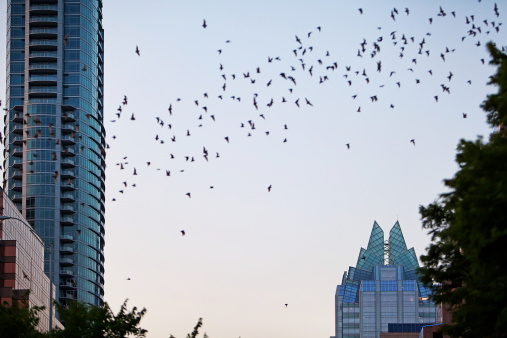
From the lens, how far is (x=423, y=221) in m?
48.5

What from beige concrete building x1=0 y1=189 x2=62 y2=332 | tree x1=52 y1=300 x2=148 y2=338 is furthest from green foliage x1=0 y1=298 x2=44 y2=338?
beige concrete building x1=0 y1=189 x2=62 y2=332

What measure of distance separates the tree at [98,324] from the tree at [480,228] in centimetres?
1394

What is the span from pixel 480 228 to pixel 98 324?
2288cm

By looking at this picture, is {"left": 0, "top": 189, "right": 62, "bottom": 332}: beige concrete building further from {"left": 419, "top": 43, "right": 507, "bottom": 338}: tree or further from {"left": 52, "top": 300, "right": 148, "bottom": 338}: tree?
{"left": 419, "top": 43, "right": 507, "bottom": 338}: tree

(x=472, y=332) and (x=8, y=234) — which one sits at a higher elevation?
(x=8, y=234)

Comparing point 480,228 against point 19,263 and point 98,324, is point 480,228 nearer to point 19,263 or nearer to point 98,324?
point 98,324

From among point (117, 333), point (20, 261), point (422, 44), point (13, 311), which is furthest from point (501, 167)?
point (20, 261)

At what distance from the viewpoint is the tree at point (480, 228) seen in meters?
34.7

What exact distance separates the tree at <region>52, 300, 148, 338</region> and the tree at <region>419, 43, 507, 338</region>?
13941 mm

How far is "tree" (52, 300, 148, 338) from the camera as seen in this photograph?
52.5 m

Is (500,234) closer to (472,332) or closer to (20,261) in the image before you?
(472,332)

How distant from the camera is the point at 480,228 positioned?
35.1 meters

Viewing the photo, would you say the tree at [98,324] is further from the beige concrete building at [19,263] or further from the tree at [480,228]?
the beige concrete building at [19,263]

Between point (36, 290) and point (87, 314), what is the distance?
2857 inches
